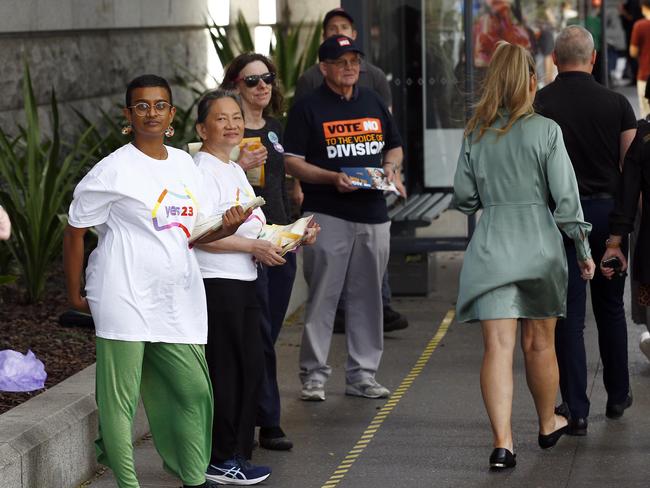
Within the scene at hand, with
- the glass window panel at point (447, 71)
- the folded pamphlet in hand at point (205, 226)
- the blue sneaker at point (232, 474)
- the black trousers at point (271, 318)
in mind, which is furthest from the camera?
the glass window panel at point (447, 71)

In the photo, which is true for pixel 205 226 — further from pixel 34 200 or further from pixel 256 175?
pixel 34 200

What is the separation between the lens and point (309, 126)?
6996 millimetres

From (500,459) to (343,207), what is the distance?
1696 millimetres

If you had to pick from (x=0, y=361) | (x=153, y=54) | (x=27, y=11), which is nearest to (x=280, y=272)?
(x=0, y=361)

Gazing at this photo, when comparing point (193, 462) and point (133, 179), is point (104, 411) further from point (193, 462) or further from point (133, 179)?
point (133, 179)

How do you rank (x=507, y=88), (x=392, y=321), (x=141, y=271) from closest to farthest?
(x=141, y=271), (x=507, y=88), (x=392, y=321)

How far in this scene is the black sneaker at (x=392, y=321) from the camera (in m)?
8.80

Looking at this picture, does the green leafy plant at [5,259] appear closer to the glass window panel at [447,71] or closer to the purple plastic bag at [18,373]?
the purple plastic bag at [18,373]

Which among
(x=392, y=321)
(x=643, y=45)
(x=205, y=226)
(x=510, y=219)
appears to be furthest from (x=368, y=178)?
(x=643, y=45)

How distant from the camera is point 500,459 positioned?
587 centimetres

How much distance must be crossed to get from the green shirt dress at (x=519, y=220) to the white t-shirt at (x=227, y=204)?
88cm

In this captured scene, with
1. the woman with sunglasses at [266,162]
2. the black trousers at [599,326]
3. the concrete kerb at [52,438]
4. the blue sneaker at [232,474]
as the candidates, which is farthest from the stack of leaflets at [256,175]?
the black trousers at [599,326]

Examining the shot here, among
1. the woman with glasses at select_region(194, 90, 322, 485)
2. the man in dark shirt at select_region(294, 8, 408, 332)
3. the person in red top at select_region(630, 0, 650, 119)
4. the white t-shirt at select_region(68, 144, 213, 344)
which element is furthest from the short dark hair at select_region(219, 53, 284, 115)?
the person in red top at select_region(630, 0, 650, 119)

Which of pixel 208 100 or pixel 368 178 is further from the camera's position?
pixel 368 178
